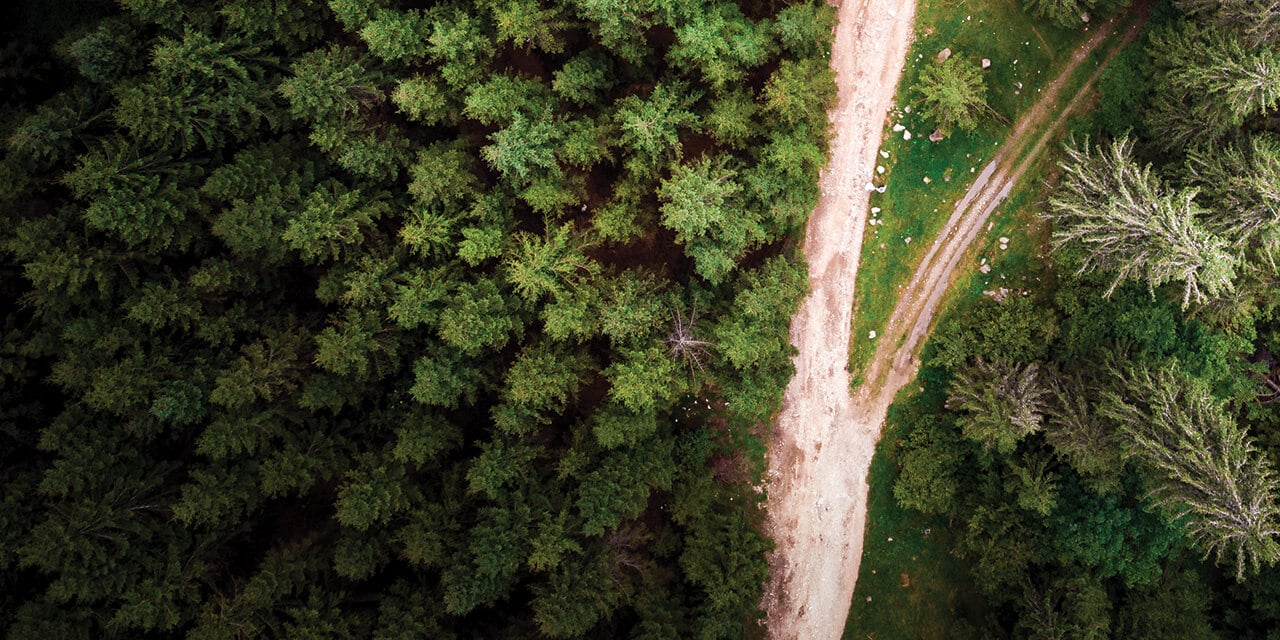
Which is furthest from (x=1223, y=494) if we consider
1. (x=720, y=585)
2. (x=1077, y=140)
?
(x=720, y=585)

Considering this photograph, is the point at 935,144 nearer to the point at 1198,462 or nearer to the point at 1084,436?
the point at 1084,436

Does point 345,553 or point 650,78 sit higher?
point 650,78

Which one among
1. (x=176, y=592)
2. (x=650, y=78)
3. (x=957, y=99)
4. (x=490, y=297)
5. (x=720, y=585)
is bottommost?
(x=720, y=585)

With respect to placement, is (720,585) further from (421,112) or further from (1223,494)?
(421,112)

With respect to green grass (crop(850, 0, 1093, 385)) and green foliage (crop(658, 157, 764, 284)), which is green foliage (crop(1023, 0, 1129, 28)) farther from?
green foliage (crop(658, 157, 764, 284))

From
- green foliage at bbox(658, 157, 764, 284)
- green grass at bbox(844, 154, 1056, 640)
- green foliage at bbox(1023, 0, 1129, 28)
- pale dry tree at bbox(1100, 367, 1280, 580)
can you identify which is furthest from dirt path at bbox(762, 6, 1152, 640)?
pale dry tree at bbox(1100, 367, 1280, 580)

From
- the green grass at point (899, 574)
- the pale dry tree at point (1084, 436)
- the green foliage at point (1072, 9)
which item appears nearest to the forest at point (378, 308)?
the green grass at point (899, 574)

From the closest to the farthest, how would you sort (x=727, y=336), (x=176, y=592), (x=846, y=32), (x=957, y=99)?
(x=176, y=592), (x=727, y=336), (x=957, y=99), (x=846, y=32)

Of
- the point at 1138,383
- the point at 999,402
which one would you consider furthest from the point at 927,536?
the point at 1138,383
